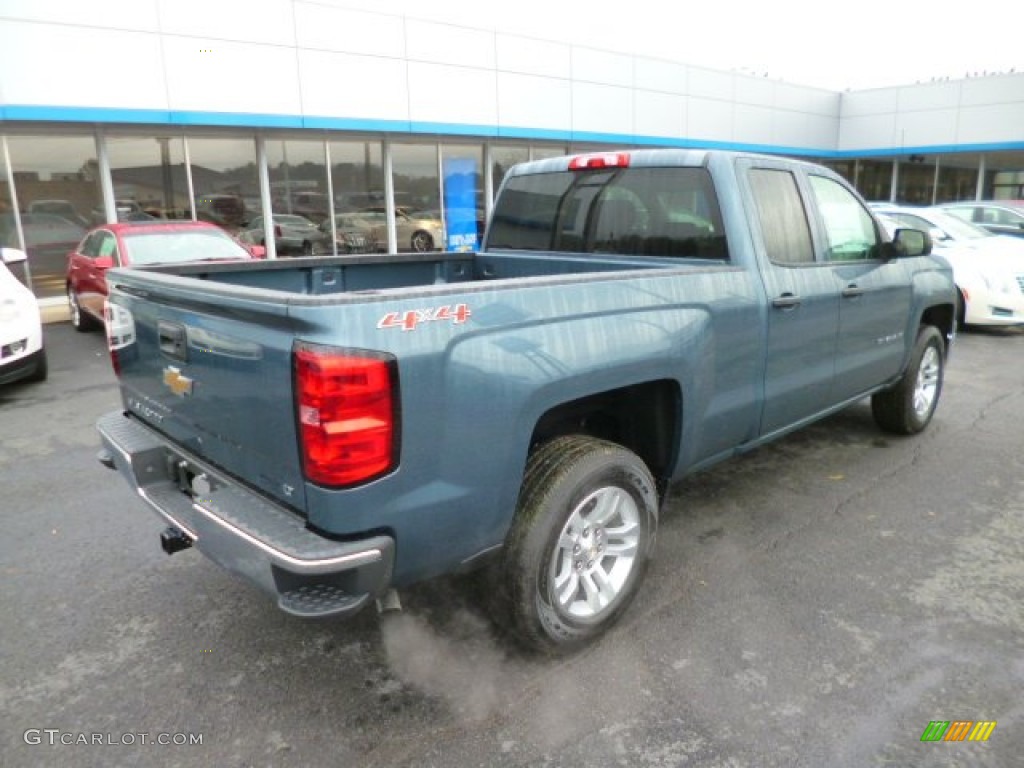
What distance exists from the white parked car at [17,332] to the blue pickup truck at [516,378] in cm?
433

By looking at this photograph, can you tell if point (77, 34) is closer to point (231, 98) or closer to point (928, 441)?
point (231, 98)

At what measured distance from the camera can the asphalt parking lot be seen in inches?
97.6

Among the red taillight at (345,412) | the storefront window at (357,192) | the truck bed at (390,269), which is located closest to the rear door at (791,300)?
the truck bed at (390,269)

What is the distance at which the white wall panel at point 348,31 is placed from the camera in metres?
14.4

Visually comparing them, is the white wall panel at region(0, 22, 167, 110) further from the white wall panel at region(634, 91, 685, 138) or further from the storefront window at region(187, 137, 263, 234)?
the white wall panel at region(634, 91, 685, 138)

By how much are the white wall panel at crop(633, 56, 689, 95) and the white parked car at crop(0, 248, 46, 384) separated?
56.3 feet

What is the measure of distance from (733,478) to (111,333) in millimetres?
3703

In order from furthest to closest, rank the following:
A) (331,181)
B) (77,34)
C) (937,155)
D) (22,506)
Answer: (937,155) < (331,181) < (77,34) < (22,506)

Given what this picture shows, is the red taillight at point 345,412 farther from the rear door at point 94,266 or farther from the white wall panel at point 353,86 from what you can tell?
the white wall panel at point 353,86

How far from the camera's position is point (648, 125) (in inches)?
822

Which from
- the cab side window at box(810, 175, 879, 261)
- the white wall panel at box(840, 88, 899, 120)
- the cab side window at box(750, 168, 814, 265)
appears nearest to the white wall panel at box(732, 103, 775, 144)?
the white wall panel at box(840, 88, 899, 120)

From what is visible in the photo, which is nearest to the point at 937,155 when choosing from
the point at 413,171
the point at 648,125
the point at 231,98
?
the point at 648,125

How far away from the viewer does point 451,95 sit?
16.7 meters

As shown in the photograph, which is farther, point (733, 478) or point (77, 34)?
point (77, 34)
